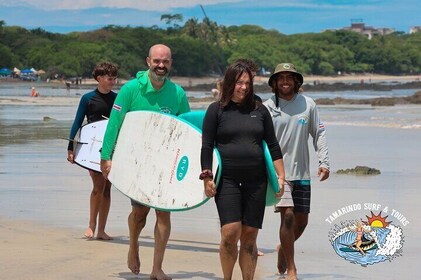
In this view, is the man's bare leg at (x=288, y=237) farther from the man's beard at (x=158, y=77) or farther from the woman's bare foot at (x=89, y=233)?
the woman's bare foot at (x=89, y=233)

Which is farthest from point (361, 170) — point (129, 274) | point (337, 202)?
point (129, 274)

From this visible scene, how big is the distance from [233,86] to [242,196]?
2.19 ft

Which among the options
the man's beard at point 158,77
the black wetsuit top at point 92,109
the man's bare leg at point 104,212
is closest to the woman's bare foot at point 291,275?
the man's beard at point 158,77

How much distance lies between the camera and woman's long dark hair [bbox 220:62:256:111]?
5.75 meters

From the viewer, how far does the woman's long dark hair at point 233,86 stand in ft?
18.9

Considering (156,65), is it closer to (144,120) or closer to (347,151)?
(144,120)

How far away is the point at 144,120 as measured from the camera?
6477 millimetres

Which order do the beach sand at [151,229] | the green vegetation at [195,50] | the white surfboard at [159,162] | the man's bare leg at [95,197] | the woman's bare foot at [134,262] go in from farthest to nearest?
the green vegetation at [195,50], the man's bare leg at [95,197], the beach sand at [151,229], the woman's bare foot at [134,262], the white surfboard at [159,162]

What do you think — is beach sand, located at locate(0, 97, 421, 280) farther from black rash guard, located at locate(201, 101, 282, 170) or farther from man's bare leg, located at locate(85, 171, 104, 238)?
black rash guard, located at locate(201, 101, 282, 170)

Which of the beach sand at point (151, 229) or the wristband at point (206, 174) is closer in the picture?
the wristband at point (206, 174)

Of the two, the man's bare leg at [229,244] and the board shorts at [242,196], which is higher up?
the board shorts at [242,196]

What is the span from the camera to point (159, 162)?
20.7 ft

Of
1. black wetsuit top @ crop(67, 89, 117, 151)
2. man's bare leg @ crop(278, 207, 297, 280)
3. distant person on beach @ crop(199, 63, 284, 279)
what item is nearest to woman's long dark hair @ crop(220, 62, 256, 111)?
distant person on beach @ crop(199, 63, 284, 279)

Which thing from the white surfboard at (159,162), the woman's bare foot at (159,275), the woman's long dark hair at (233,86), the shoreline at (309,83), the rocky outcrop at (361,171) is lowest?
the shoreline at (309,83)
